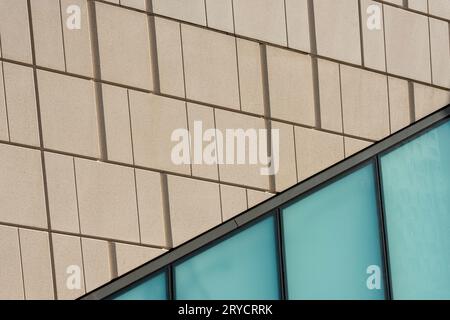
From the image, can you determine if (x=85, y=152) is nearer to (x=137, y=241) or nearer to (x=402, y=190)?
(x=137, y=241)

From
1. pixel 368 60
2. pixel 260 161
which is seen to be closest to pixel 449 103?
pixel 368 60

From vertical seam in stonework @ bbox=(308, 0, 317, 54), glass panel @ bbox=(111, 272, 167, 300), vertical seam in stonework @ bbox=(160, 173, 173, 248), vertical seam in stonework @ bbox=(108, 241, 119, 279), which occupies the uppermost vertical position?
vertical seam in stonework @ bbox=(308, 0, 317, 54)

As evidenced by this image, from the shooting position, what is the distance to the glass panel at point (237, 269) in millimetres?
20000

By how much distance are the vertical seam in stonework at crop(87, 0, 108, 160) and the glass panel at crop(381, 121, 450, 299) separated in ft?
11.7

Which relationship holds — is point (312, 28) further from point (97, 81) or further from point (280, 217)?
point (97, 81)

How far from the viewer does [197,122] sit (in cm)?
1997

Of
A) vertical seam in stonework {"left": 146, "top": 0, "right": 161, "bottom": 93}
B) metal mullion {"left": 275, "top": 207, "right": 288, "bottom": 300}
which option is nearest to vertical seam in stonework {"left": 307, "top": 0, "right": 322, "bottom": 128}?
metal mullion {"left": 275, "top": 207, "right": 288, "bottom": 300}

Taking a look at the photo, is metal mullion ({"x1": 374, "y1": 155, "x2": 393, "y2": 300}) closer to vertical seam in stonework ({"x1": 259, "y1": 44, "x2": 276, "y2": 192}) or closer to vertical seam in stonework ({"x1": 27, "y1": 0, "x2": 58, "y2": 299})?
vertical seam in stonework ({"x1": 259, "y1": 44, "x2": 276, "y2": 192})

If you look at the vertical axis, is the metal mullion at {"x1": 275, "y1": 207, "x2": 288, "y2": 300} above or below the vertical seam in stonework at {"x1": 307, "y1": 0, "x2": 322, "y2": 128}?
below

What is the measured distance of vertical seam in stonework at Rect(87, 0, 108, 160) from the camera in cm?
1956

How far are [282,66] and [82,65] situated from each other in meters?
2.43

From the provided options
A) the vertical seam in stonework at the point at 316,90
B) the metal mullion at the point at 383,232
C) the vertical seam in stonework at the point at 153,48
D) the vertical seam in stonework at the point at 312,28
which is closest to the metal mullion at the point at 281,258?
the vertical seam in stonework at the point at 316,90

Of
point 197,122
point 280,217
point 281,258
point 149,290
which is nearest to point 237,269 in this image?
point 281,258

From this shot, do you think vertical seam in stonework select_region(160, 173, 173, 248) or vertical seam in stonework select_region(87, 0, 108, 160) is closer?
vertical seam in stonework select_region(87, 0, 108, 160)
